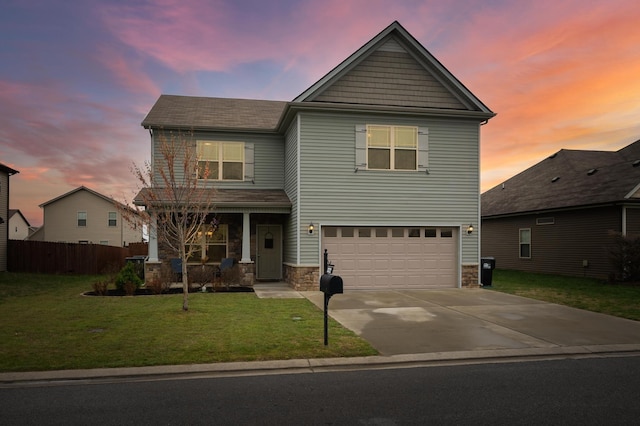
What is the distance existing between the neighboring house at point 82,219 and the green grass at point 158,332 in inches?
1208

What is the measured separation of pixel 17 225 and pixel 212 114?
60018 millimetres

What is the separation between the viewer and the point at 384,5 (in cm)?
1612

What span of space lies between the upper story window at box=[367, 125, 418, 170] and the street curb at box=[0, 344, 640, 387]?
9454mm

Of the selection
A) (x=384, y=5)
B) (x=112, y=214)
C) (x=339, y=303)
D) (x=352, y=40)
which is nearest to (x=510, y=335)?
(x=339, y=303)

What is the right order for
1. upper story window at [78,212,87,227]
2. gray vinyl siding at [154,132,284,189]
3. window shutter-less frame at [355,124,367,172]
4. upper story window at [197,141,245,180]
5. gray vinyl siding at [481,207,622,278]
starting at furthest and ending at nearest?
upper story window at [78,212,87,227] → gray vinyl siding at [481,207,622,278] → gray vinyl siding at [154,132,284,189] → upper story window at [197,141,245,180] → window shutter-less frame at [355,124,367,172]

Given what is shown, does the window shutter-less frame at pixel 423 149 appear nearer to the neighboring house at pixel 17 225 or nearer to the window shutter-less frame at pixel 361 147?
the window shutter-less frame at pixel 361 147

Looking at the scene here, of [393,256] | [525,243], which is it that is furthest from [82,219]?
[525,243]

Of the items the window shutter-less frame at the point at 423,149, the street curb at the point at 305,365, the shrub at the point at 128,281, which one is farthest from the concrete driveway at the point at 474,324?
the shrub at the point at 128,281

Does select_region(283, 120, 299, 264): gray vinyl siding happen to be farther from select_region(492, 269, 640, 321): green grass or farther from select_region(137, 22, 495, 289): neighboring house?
select_region(492, 269, 640, 321): green grass

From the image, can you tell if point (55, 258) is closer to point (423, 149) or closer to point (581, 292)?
point (423, 149)

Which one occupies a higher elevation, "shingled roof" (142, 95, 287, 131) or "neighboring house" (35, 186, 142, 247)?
"shingled roof" (142, 95, 287, 131)

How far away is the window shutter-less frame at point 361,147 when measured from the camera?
15.8 meters

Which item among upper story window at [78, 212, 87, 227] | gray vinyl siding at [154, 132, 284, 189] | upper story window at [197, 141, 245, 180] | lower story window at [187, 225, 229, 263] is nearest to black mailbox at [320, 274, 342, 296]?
lower story window at [187, 225, 229, 263]

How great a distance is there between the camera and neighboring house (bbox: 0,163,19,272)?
24094mm
